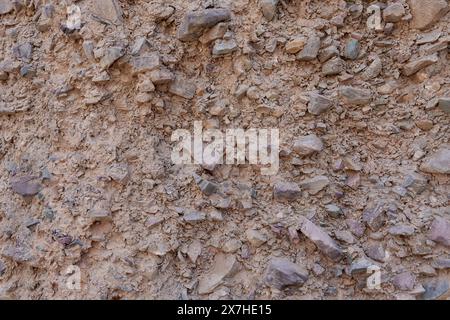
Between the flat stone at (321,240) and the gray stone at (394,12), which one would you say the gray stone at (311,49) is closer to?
the gray stone at (394,12)

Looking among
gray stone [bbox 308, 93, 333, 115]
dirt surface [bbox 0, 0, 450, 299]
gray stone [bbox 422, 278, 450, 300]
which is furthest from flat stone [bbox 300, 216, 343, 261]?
gray stone [bbox 308, 93, 333, 115]

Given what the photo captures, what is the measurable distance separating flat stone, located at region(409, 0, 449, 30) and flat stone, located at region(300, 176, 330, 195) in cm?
74

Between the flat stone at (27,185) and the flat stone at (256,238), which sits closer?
the flat stone at (256,238)

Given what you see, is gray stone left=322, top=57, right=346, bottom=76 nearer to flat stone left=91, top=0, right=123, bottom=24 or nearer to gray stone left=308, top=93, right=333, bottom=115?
gray stone left=308, top=93, right=333, bottom=115

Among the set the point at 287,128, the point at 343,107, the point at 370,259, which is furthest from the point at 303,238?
the point at 343,107

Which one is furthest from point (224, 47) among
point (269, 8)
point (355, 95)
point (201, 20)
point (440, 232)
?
point (440, 232)

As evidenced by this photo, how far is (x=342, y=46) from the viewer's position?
1.69 metres

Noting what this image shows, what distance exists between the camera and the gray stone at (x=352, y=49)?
1672 millimetres

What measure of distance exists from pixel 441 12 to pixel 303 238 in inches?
41.5

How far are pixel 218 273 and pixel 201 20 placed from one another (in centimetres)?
99

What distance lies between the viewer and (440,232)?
1498 mm

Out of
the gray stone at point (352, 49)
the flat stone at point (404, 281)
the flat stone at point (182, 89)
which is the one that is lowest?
the flat stone at point (404, 281)

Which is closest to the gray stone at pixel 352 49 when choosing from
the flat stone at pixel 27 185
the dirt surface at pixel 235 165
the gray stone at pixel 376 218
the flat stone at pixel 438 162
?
the dirt surface at pixel 235 165

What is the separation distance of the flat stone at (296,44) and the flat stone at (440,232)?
842 mm
